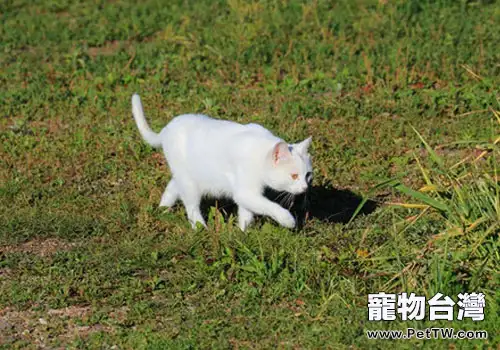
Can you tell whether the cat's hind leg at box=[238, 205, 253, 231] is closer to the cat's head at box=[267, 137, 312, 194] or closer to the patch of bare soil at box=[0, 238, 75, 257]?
the cat's head at box=[267, 137, 312, 194]

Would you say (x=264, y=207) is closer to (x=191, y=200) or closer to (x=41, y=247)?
(x=191, y=200)

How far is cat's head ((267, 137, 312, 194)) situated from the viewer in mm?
6941

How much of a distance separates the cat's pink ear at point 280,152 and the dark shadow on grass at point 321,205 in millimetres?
730

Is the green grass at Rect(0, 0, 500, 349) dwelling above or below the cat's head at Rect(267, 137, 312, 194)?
below

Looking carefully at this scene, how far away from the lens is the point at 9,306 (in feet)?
21.6

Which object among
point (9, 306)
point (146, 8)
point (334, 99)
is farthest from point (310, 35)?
point (9, 306)

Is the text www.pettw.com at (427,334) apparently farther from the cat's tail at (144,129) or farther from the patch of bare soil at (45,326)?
the cat's tail at (144,129)

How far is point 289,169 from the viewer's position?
274 inches

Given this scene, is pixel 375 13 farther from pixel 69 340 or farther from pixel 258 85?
pixel 69 340

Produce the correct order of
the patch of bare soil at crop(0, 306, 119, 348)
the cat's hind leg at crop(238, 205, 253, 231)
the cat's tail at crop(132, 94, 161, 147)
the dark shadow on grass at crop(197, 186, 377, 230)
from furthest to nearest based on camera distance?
the cat's tail at crop(132, 94, 161, 147)
the dark shadow on grass at crop(197, 186, 377, 230)
the cat's hind leg at crop(238, 205, 253, 231)
the patch of bare soil at crop(0, 306, 119, 348)

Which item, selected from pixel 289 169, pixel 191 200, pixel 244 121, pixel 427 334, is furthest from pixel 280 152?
pixel 244 121

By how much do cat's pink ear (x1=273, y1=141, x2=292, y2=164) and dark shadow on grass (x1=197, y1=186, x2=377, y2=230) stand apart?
0.73 m

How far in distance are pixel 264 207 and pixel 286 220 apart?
0.20 m

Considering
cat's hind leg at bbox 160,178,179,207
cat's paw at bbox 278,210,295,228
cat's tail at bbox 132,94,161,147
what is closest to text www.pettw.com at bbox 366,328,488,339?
cat's paw at bbox 278,210,295,228
